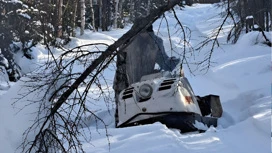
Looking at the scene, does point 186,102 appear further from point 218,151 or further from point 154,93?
point 218,151

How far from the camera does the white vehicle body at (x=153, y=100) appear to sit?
6.83 m

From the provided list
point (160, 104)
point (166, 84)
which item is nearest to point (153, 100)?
point (160, 104)

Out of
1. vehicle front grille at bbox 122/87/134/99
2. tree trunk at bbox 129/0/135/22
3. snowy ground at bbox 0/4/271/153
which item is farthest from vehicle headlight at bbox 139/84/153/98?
tree trunk at bbox 129/0/135/22

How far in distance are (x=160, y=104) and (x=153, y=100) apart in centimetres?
13

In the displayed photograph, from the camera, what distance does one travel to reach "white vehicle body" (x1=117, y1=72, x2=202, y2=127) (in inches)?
269

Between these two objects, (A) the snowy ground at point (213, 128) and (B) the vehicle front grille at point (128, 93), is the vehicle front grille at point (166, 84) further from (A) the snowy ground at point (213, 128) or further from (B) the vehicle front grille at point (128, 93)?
(A) the snowy ground at point (213, 128)

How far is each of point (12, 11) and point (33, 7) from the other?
14.3ft

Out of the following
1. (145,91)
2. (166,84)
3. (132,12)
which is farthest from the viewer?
(132,12)

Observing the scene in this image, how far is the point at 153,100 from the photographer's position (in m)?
6.90

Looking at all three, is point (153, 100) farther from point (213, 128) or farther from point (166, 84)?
point (213, 128)

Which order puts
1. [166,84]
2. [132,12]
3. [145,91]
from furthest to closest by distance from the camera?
[132,12] < [145,91] < [166,84]

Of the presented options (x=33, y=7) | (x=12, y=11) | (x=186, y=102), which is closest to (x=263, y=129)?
(x=186, y=102)

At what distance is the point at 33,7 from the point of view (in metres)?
18.0

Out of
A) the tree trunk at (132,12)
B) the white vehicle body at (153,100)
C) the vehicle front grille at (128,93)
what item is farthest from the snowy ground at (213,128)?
the tree trunk at (132,12)
